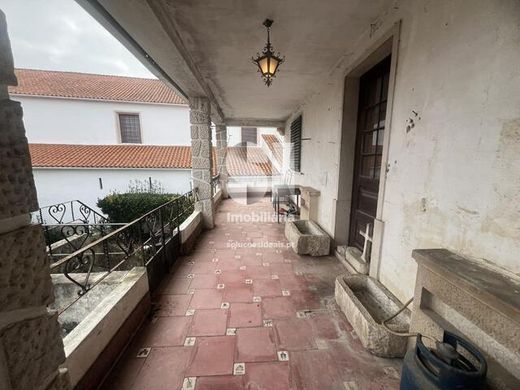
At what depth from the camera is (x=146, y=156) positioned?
35.8 ft

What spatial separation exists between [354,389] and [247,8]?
3.19m

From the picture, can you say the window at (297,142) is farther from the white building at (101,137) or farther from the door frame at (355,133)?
the white building at (101,137)

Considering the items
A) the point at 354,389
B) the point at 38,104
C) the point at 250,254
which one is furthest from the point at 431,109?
A: the point at 38,104

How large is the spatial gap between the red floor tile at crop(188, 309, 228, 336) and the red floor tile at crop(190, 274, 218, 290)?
0.45m

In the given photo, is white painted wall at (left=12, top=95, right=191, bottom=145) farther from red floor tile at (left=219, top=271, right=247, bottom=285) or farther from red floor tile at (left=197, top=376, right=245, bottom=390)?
red floor tile at (left=197, top=376, right=245, bottom=390)

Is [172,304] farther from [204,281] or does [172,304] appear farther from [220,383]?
[220,383]

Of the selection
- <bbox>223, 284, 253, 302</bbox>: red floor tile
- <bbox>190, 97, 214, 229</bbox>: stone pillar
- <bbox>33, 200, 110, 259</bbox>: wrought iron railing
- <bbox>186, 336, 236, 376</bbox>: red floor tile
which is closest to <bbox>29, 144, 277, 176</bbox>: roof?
<bbox>33, 200, 110, 259</bbox>: wrought iron railing

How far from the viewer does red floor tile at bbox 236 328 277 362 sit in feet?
5.50

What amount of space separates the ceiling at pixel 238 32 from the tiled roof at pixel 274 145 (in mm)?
5580

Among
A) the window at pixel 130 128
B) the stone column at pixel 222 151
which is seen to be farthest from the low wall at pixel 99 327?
the window at pixel 130 128

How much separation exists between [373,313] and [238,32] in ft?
10.6

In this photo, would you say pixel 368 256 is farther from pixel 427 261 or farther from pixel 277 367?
pixel 277 367

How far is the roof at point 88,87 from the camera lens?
1055cm

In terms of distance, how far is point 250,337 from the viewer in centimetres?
186
